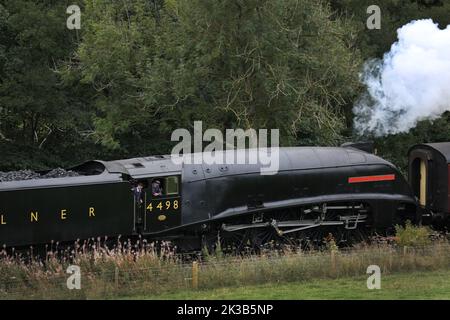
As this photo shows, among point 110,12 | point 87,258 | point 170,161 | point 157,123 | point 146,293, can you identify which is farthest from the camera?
point 157,123

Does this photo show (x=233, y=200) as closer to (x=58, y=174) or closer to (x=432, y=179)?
(x=58, y=174)

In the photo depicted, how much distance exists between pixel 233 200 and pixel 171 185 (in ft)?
4.53

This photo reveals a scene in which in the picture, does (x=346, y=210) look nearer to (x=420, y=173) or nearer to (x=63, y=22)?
(x=420, y=173)

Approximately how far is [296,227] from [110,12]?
13153 millimetres

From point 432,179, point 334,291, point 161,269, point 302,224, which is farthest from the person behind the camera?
point 432,179

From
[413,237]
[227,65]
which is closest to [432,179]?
[413,237]

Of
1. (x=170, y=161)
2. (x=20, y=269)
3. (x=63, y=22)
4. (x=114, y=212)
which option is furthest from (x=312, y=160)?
(x=63, y=22)

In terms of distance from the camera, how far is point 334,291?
10.8m

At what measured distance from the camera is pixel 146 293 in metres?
11.0

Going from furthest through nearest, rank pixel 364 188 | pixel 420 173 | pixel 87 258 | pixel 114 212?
1. pixel 420 173
2. pixel 364 188
3. pixel 114 212
4. pixel 87 258

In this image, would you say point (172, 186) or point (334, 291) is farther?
point (172, 186)

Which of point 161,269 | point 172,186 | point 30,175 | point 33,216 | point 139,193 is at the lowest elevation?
point 161,269

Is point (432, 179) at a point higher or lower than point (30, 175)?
lower

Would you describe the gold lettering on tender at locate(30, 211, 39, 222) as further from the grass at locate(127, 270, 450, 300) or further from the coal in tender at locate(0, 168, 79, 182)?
the grass at locate(127, 270, 450, 300)
